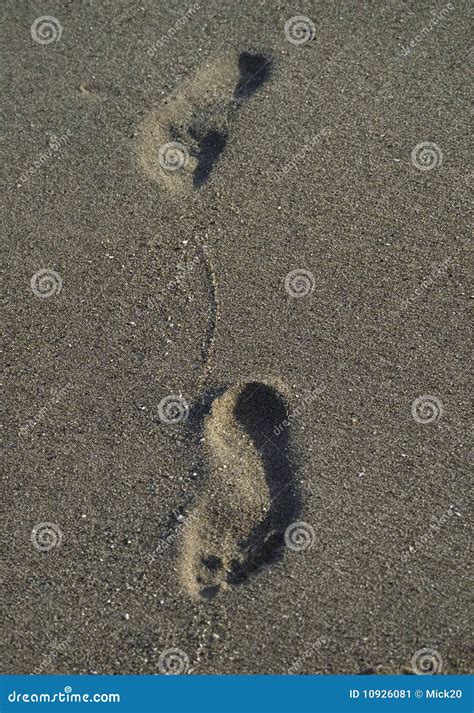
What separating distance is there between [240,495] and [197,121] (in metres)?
2.42

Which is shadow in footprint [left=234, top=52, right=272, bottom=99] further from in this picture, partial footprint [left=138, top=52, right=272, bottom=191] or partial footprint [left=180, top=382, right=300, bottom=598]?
partial footprint [left=180, top=382, right=300, bottom=598]

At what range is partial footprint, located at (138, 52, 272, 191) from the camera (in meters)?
5.19

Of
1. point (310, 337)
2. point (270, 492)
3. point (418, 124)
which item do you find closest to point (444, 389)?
point (310, 337)

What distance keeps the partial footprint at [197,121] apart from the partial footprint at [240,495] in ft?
4.88

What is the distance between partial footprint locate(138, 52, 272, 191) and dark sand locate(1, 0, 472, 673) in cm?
2

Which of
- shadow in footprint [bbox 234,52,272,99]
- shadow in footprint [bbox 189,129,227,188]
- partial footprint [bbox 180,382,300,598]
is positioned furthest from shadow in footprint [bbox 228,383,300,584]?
shadow in footprint [bbox 234,52,272,99]

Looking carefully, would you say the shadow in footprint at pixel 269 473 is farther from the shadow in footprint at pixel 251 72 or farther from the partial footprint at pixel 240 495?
the shadow in footprint at pixel 251 72

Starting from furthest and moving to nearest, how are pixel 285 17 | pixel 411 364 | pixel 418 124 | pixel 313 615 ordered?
pixel 285 17 < pixel 418 124 < pixel 411 364 < pixel 313 615

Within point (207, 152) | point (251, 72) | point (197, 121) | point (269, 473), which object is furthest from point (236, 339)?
point (251, 72)

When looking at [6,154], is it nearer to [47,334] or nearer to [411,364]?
[47,334]

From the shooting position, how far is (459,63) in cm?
543

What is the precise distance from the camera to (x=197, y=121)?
534 centimetres

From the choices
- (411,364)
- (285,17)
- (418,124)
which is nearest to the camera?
(411,364)

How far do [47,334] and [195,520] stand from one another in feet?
4.45
